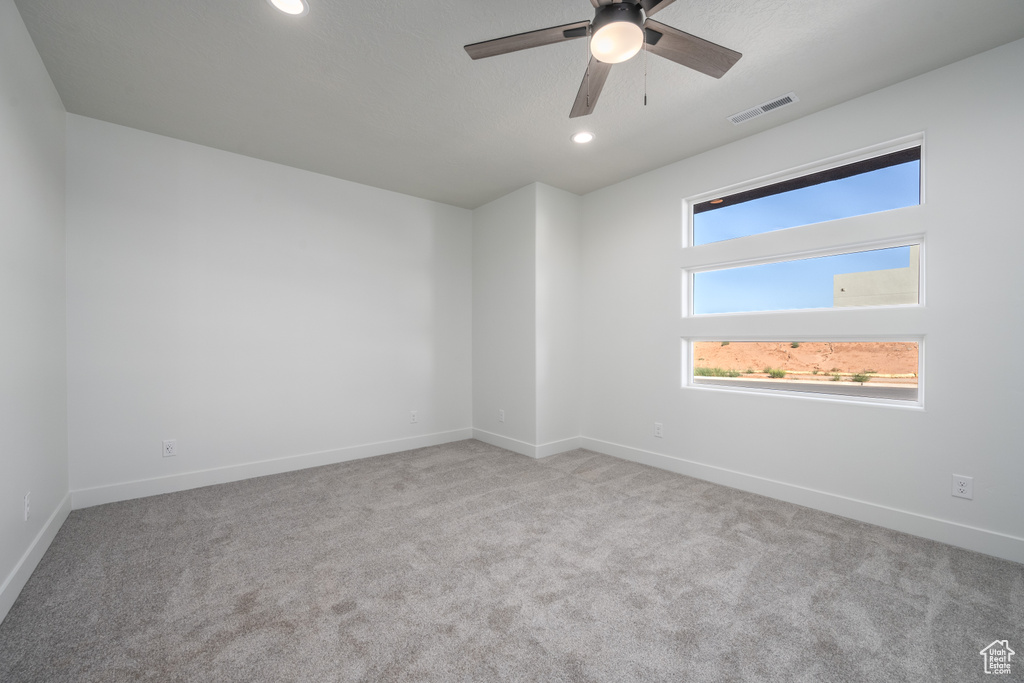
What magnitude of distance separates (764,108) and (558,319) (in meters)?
2.36

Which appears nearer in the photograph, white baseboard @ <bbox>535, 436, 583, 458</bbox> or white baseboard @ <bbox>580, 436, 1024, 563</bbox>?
white baseboard @ <bbox>580, 436, 1024, 563</bbox>

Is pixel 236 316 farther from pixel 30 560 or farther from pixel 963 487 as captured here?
pixel 963 487

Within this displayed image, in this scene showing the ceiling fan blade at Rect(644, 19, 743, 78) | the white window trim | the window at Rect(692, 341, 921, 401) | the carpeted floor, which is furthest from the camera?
the window at Rect(692, 341, 921, 401)

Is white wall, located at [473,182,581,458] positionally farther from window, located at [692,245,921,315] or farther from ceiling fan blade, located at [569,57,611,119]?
ceiling fan blade, located at [569,57,611,119]

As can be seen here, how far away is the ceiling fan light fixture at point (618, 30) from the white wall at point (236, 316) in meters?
3.17

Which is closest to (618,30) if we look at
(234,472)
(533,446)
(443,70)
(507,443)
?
(443,70)

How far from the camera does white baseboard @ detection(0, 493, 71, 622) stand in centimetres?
179

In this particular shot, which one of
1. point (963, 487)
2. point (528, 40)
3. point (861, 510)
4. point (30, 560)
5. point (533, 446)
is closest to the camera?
point (528, 40)

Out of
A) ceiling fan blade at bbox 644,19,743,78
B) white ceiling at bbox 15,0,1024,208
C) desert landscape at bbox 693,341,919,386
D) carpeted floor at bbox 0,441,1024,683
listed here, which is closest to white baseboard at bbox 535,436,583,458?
carpeted floor at bbox 0,441,1024,683

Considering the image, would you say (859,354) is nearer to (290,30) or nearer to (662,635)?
(662,635)

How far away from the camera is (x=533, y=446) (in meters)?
4.14

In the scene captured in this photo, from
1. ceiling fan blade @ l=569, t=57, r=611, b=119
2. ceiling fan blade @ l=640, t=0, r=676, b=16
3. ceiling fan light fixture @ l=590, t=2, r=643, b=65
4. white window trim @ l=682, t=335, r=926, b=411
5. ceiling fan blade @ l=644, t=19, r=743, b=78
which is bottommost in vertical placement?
white window trim @ l=682, t=335, r=926, b=411

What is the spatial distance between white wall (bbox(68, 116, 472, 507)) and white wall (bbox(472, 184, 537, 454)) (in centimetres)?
38

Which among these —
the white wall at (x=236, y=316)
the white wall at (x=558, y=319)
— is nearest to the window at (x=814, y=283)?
the white wall at (x=558, y=319)
